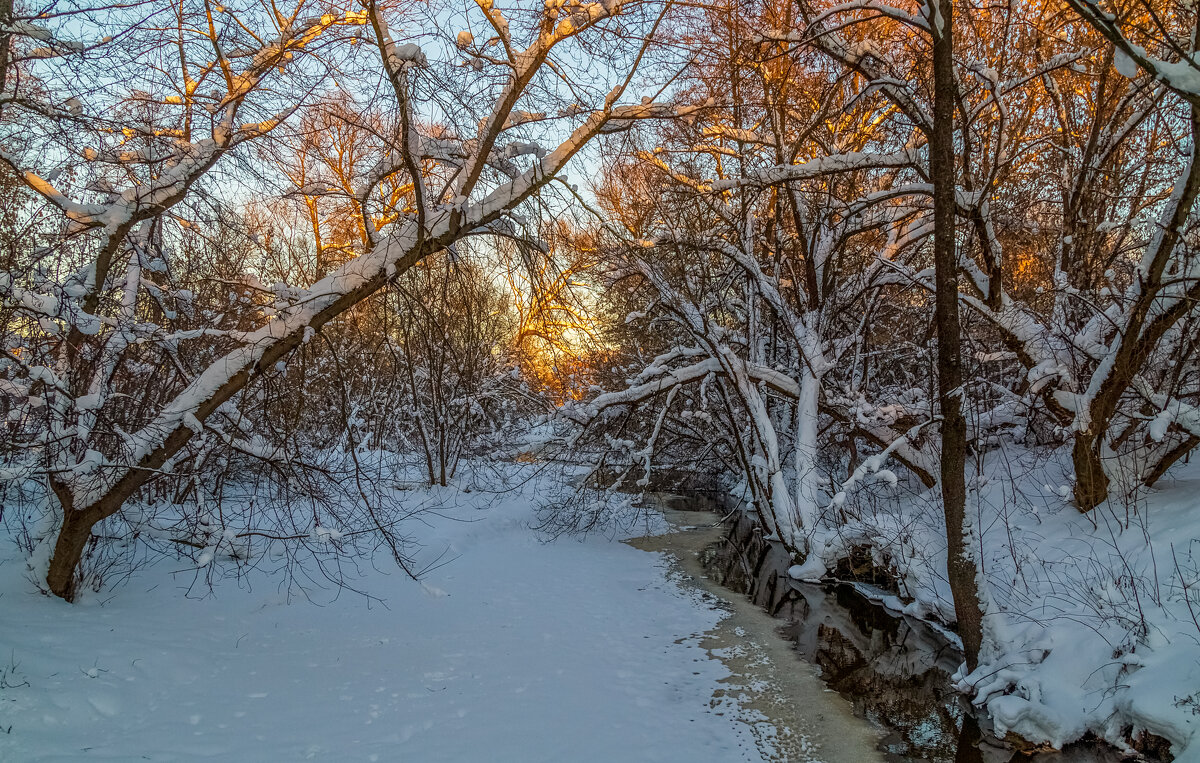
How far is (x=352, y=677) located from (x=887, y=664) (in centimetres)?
564

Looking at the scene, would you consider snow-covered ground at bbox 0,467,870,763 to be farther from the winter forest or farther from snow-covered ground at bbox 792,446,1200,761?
snow-covered ground at bbox 792,446,1200,761

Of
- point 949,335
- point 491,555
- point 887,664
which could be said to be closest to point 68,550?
point 491,555

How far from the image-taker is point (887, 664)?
7082 mm

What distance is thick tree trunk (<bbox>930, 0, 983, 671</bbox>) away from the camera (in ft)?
19.1

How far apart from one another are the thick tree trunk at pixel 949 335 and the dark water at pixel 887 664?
0.96 meters

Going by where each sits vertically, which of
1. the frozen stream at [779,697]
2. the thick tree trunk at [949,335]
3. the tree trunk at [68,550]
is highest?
the thick tree trunk at [949,335]

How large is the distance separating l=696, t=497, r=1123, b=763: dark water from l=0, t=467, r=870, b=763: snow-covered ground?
600 mm

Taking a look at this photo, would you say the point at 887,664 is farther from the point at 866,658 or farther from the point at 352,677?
the point at 352,677

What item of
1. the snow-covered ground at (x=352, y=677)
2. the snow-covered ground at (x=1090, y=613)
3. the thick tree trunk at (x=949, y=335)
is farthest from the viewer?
the thick tree trunk at (x=949, y=335)

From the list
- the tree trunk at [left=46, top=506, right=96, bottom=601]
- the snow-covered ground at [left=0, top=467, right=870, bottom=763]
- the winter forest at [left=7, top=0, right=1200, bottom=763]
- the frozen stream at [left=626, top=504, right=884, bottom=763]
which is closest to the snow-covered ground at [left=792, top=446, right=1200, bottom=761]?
the winter forest at [left=7, top=0, right=1200, bottom=763]

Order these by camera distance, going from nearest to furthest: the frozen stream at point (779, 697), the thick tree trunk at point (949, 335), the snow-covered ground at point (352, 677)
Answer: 1. the snow-covered ground at point (352, 677)
2. the frozen stream at point (779, 697)
3. the thick tree trunk at point (949, 335)

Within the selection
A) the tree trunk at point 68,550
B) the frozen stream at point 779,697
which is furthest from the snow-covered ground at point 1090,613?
the tree trunk at point 68,550

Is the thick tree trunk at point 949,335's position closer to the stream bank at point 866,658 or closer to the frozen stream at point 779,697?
the stream bank at point 866,658

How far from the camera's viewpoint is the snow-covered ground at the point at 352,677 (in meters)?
4.07
